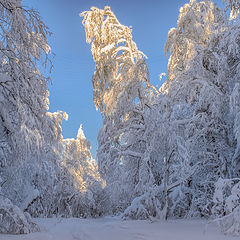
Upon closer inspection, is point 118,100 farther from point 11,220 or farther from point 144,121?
point 11,220

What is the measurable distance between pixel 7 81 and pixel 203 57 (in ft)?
23.3

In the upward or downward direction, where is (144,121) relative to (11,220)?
upward

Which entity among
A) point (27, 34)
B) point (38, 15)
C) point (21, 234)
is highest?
point (38, 15)

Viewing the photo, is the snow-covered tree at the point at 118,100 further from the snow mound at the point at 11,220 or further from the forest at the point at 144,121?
the snow mound at the point at 11,220

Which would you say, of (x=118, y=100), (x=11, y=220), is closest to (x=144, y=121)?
(x=118, y=100)

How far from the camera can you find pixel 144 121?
1123cm

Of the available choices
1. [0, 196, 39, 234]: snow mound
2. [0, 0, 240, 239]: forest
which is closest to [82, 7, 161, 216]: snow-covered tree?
[0, 0, 240, 239]: forest

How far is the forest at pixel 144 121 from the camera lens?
585 cm

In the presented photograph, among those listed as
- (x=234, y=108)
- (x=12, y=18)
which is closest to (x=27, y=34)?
(x=12, y=18)

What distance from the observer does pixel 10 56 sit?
5.32 meters

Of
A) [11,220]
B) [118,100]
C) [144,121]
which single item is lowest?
[11,220]

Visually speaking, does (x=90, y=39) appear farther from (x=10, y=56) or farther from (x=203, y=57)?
(x=10, y=56)

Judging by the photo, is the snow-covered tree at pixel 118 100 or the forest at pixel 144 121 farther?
the snow-covered tree at pixel 118 100

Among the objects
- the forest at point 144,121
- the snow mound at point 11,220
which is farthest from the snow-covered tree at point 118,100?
the snow mound at point 11,220
